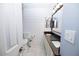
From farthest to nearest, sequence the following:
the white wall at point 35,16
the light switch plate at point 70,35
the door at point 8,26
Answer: the white wall at point 35,16
the door at point 8,26
the light switch plate at point 70,35

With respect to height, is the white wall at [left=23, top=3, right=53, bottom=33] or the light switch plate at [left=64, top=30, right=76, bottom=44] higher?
the white wall at [left=23, top=3, right=53, bottom=33]

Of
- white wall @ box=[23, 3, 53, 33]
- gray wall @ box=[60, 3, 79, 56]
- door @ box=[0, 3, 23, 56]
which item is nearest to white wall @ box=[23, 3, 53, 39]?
white wall @ box=[23, 3, 53, 33]

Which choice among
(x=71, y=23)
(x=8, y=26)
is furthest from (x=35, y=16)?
(x=71, y=23)

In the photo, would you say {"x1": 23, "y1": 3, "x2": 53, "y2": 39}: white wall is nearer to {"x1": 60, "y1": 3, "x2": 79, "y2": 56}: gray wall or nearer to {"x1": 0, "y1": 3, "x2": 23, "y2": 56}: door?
{"x1": 0, "y1": 3, "x2": 23, "y2": 56}: door

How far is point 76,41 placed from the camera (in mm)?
567

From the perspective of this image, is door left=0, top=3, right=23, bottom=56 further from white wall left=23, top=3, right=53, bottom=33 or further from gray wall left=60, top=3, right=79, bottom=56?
gray wall left=60, top=3, right=79, bottom=56

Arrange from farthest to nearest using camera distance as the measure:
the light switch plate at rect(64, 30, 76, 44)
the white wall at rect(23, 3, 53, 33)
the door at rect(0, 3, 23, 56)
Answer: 1. the white wall at rect(23, 3, 53, 33)
2. the door at rect(0, 3, 23, 56)
3. the light switch plate at rect(64, 30, 76, 44)

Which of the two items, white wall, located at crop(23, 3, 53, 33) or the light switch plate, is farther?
white wall, located at crop(23, 3, 53, 33)

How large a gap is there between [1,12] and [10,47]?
0.39 meters

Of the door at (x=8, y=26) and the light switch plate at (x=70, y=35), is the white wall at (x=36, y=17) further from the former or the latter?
the light switch plate at (x=70, y=35)

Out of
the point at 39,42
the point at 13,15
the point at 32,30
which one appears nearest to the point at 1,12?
the point at 13,15

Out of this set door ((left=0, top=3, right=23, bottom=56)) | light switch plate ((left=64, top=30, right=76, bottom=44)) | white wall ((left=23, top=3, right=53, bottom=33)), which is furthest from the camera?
white wall ((left=23, top=3, right=53, bottom=33))

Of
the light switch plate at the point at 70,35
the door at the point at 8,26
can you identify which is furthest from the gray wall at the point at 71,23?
the door at the point at 8,26

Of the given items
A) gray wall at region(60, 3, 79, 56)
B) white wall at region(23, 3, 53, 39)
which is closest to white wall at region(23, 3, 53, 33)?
white wall at region(23, 3, 53, 39)
